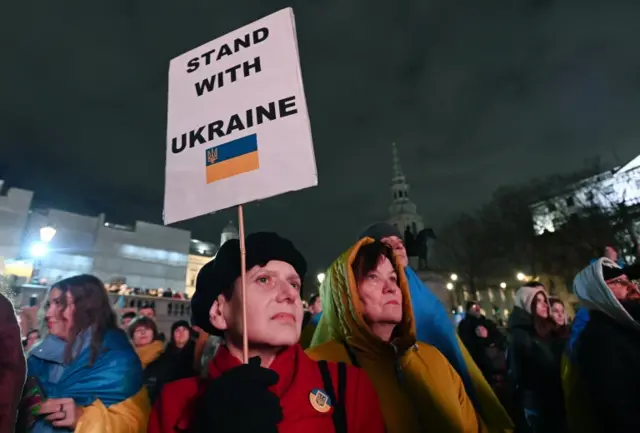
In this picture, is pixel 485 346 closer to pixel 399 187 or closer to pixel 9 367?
pixel 9 367

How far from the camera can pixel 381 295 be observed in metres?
2.57

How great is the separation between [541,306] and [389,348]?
3.10 metres

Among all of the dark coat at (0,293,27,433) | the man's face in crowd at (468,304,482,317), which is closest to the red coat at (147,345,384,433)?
the dark coat at (0,293,27,433)

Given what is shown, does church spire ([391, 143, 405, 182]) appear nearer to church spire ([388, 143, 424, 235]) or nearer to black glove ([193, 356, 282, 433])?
church spire ([388, 143, 424, 235])

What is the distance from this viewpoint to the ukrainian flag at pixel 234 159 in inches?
85.0

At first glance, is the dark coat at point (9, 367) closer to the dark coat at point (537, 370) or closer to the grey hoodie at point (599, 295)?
the grey hoodie at point (599, 295)

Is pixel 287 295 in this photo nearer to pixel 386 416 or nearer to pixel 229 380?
pixel 229 380

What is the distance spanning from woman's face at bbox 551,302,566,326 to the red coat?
395cm

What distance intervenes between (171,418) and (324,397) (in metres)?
0.72

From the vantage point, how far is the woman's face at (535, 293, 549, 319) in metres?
4.62

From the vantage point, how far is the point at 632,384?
2.36 meters

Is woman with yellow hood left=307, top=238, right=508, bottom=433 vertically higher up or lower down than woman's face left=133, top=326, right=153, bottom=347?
lower down

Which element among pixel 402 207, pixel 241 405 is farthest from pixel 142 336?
pixel 402 207

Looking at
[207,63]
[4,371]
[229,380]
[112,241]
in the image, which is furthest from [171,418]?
[112,241]
